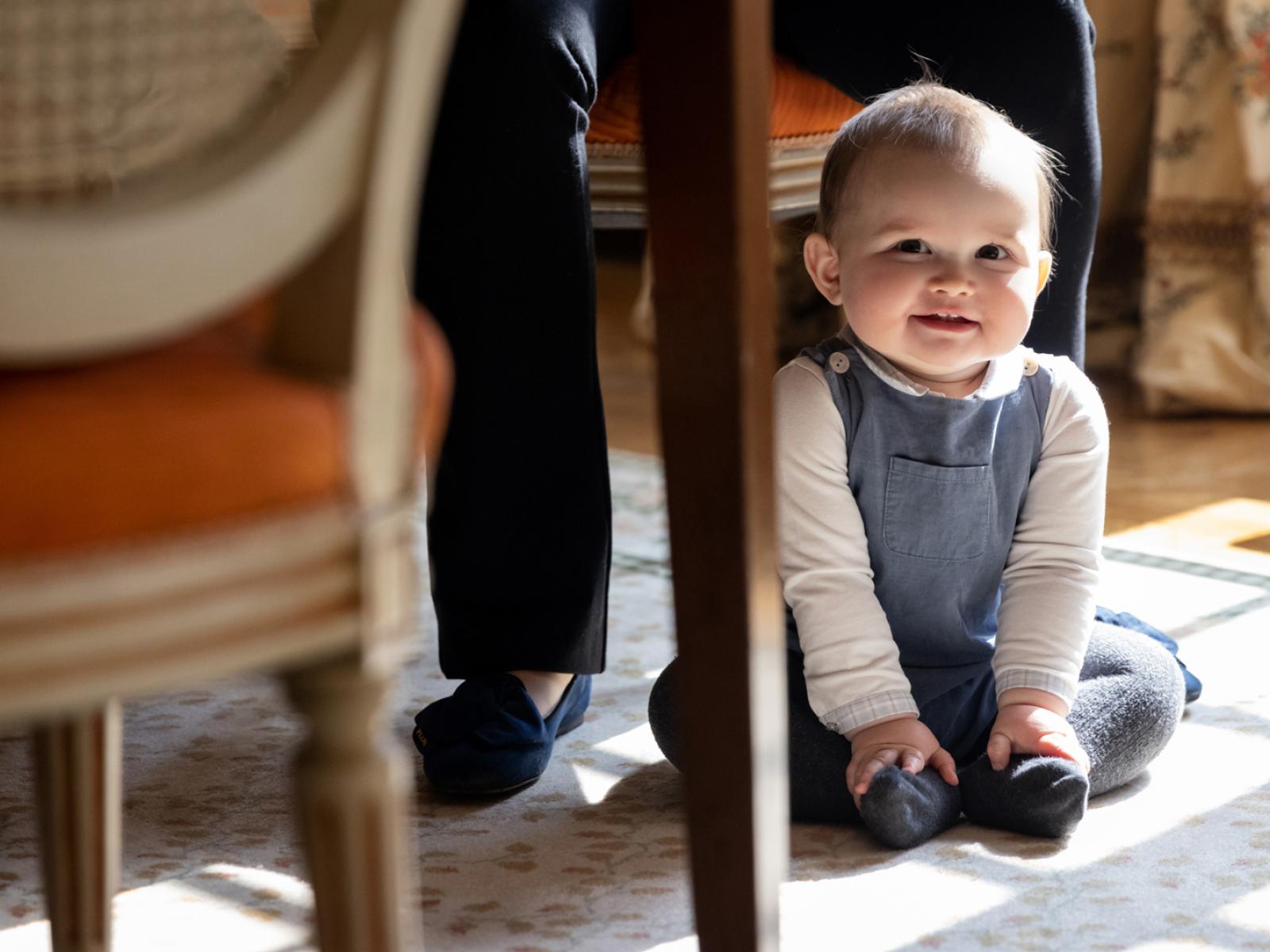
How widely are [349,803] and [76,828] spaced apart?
348 millimetres

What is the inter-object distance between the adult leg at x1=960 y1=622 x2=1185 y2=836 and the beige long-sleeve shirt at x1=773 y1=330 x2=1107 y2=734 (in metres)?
0.04

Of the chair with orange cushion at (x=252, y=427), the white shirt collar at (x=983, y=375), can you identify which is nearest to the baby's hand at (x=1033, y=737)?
the white shirt collar at (x=983, y=375)

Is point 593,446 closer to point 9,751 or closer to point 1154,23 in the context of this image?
point 9,751

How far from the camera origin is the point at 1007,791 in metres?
1.07

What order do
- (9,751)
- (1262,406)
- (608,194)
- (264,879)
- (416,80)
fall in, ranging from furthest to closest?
1. (1262,406)
2. (608,194)
3. (9,751)
4. (264,879)
5. (416,80)

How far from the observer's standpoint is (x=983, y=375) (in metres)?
1.19

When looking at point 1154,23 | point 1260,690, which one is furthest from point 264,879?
point 1154,23

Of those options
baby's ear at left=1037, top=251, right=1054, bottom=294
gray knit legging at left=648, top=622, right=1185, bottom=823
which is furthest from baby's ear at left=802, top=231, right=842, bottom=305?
gray knit legging at left=648, top=622, right=1185, bottom=823

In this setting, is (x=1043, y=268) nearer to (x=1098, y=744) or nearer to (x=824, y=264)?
(x=824, y=264)

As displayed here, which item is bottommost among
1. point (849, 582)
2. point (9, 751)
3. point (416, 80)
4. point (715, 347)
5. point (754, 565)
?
point (9, 751)

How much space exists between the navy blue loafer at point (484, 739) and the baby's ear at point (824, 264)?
1.26 ft

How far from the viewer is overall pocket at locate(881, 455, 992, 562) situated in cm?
115

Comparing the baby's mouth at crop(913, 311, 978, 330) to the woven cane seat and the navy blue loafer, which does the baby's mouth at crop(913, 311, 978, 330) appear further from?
the navy blue loafer

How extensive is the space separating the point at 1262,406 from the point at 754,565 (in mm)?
1902
